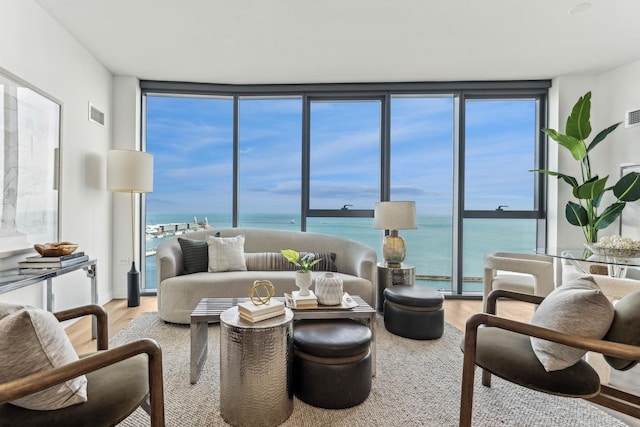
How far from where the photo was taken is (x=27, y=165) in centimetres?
243

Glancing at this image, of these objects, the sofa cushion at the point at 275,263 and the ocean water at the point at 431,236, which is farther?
the ocean water at the point at 431,236

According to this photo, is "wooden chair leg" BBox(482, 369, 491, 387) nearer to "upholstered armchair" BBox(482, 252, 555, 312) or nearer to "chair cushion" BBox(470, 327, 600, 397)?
"chair cushion" BBox(470, 327, 600, 397)

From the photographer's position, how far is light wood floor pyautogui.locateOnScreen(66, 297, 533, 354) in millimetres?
2719

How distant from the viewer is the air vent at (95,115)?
3338mm

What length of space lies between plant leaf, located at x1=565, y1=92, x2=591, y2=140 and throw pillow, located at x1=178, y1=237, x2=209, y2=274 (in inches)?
161

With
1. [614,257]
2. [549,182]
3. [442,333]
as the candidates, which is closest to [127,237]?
[442,333]

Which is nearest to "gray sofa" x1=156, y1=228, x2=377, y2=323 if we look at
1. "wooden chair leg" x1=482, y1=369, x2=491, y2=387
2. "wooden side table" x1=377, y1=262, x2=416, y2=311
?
"wooden side table" x1=377, y1=262, x2=416, y2=311

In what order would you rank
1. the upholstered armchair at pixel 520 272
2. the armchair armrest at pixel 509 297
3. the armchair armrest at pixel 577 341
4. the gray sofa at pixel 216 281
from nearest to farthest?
1. the armchair armrest at pixel 577 341
2. the armchair armrest at pixel 509 297
3. the upholstered armchair at pixel 520 272
4. the gray sofa at pixel 216 281

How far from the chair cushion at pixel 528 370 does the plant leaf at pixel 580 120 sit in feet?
9.30

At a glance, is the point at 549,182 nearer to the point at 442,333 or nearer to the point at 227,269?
the point at 442,333

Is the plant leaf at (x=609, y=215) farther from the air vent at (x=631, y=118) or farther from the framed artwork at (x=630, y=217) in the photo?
the air vent at (x=631, y=118)

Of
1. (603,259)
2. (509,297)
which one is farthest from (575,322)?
(603,259)

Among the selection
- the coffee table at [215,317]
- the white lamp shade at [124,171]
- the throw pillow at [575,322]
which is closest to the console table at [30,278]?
the white lamp shade at [124,171]

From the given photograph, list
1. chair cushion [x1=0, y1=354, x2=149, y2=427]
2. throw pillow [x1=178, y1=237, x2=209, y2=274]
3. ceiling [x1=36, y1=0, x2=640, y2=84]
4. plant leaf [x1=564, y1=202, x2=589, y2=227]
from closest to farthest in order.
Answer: chair cushion [x1=0, y1=354, x2=149, y2=427] < ceiling [x1=36, y1=0, x2=640, y2=84] < throw pillow [x1=178, y1=237, x2=209, y2=274] < plant leaf [x1=564, y1=202, x2=589, y2=227]
